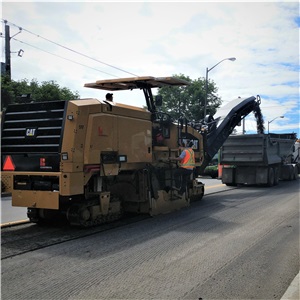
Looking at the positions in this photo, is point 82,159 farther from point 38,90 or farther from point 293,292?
point 38,90

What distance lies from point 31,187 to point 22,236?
100 centimetres

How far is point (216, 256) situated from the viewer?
5.77 meters

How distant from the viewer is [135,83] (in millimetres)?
9859

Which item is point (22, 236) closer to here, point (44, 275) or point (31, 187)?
point (31, 187)

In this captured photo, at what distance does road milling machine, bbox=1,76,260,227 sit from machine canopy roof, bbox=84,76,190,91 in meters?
0.09

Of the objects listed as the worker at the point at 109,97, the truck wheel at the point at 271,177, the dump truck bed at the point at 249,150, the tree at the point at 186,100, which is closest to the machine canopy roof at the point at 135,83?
the worker at the point at 109,97

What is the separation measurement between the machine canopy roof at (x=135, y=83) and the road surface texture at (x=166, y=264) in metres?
3.60

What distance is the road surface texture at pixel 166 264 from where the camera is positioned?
171 inches

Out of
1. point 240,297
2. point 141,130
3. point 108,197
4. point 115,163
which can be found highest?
point 141,130

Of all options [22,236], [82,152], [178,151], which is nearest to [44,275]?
[22,236]

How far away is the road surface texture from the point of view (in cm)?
433

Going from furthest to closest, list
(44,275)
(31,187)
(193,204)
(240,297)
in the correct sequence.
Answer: (193,204), (31,187), (44,275), (240,297)

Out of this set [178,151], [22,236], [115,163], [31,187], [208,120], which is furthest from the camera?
[208,120]

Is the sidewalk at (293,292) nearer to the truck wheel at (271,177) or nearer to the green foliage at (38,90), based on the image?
the truck wheel at (271,177)
